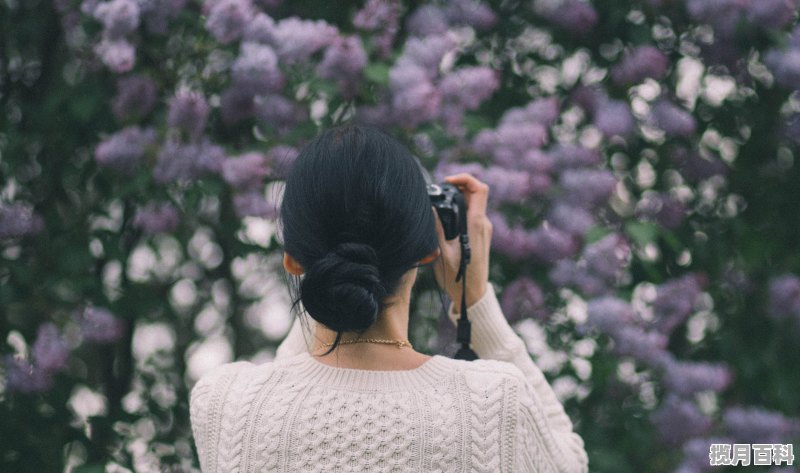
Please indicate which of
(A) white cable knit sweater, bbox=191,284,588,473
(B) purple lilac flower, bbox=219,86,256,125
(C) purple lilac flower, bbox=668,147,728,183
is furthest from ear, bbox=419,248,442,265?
(C) purple lilac flower, bbox=668,147,728,183

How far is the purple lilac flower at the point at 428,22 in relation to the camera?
2.14m

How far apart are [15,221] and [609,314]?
1.33 m

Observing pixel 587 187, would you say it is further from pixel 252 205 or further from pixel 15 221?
pixel 15 221

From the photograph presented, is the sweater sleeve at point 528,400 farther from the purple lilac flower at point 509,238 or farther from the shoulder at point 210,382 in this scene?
the purple lilac flower at point 509,238

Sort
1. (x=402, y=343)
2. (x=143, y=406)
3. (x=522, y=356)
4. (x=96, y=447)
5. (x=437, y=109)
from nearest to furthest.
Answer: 1. (x=402, y=343)
2. (x=522, y=356)
3. (x=437, y=109)
4. (x=96, y=447)
5. (x=143, y=406)

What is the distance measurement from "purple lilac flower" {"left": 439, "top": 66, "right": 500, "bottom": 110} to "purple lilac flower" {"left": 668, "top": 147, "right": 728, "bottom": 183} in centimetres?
55

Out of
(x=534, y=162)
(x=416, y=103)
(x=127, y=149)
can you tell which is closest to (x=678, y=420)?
(x=534, y=162)

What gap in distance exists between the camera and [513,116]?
6.90 feet

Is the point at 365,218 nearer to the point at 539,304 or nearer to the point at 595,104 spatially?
the point at 539,304

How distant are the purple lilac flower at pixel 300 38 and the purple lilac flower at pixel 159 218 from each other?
419mm

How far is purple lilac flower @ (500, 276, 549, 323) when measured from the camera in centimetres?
205

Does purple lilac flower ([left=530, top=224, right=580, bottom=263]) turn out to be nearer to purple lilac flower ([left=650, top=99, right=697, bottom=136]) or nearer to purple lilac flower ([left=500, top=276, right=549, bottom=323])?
purple lilac flower ([left=500, top=276, right=549, bottom=323])

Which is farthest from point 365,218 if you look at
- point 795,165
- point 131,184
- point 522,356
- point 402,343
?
point 795,165

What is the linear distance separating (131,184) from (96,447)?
1.94 feet
